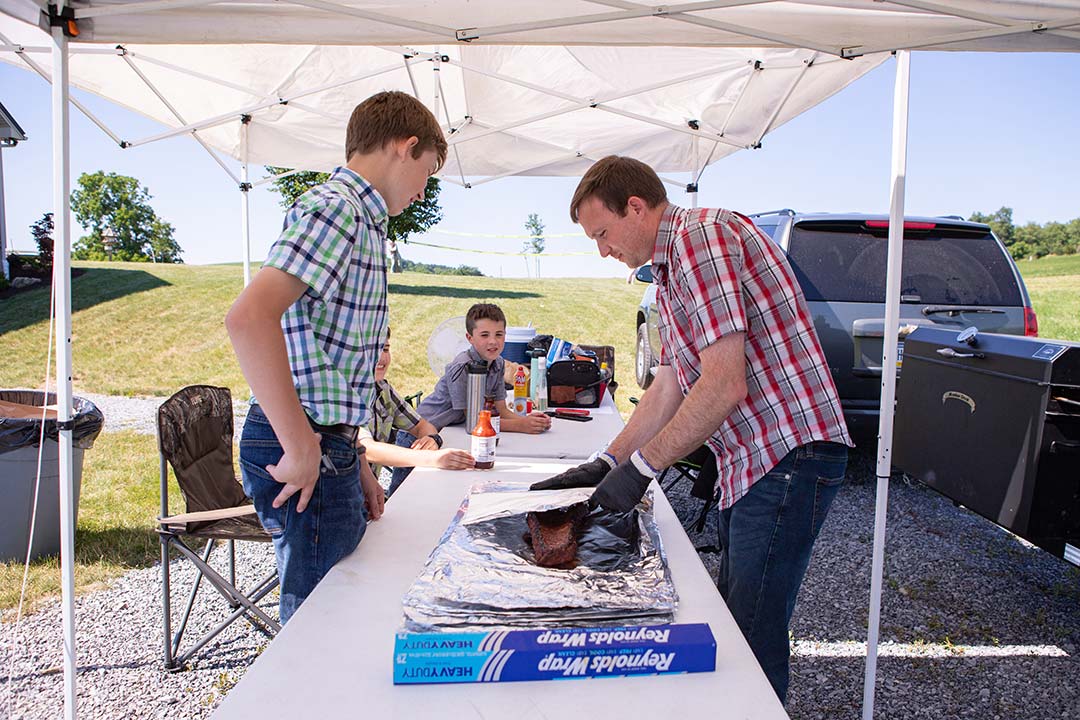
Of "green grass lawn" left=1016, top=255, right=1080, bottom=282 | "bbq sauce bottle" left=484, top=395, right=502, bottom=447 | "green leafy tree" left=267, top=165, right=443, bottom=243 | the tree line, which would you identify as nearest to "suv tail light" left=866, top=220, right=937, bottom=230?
"bbq sauce bottle" left=484, top=395, right=502, bottom=447

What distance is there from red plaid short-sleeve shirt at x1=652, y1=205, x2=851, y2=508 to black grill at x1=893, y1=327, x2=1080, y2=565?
143 cm

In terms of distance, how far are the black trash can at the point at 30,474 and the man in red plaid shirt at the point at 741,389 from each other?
10.1 ft

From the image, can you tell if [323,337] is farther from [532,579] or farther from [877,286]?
[877,286]

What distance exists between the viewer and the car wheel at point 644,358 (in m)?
7.63

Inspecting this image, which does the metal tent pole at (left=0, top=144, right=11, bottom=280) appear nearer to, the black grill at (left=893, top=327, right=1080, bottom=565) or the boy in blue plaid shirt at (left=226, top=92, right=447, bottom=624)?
the boy in blue plaid shirt at (left=226, top=92, right=447, bottom=624)

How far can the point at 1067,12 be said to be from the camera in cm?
178

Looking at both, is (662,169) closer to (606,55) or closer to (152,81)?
(606,55)

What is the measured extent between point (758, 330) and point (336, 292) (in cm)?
95

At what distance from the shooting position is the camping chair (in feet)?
8.15

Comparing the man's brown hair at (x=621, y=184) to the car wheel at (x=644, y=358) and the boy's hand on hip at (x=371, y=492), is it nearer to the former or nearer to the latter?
the boy's hand on hip at (x=371, y=492)

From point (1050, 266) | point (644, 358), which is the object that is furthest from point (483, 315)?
point (1050, 266)

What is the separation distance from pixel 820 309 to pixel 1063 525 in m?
2.08

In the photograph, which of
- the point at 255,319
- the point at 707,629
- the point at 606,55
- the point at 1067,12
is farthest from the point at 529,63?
the point at 707,629

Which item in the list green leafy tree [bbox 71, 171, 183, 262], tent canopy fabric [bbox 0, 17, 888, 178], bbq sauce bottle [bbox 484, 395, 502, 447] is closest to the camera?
bbq sauce bottle [bbox 484, 395, 502, 447]
